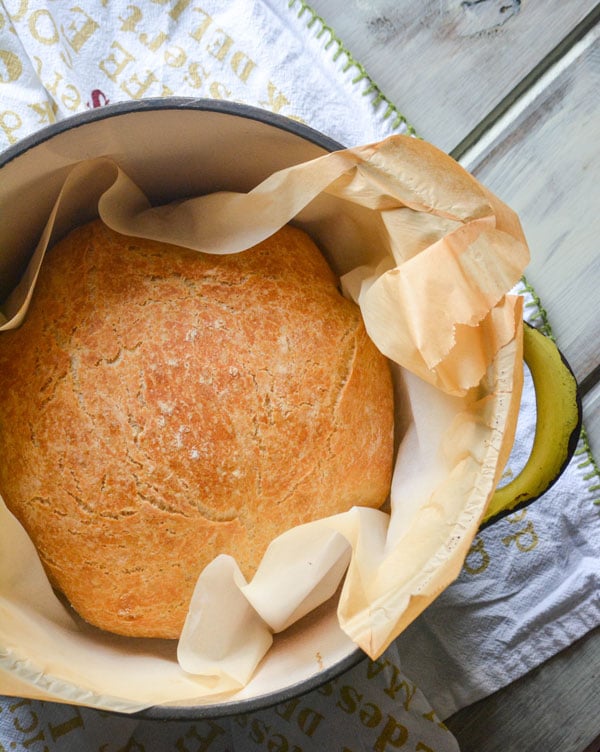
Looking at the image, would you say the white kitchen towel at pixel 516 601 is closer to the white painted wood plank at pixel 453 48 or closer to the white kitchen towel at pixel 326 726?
the white kitchen towel at pixel 326 726

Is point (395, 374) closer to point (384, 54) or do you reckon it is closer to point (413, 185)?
point (413, 185)

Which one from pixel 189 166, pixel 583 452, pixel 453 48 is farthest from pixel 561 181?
pixel 189 166

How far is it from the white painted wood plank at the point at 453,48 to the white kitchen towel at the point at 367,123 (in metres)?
0.03

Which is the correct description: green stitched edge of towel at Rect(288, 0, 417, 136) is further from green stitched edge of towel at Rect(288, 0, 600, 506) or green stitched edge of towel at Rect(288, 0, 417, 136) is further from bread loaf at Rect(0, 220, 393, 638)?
bread loaf at Rect(0, 220, 393, 638)

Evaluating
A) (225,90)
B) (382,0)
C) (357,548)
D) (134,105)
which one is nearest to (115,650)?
(357,548)

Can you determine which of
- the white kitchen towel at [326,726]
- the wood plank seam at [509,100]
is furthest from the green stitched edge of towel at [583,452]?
the white kitchen towel at [326,726]

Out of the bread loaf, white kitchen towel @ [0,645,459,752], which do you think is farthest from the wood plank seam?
white kitchen towel @ [0,645,459,752]

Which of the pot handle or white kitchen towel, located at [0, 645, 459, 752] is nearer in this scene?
the pot handle

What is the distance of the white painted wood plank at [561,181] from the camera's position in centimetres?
79

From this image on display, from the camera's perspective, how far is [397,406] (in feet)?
2.25

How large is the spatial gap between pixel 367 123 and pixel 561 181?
0.71ft

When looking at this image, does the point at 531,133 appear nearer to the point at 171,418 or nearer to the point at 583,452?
the point at 583,452

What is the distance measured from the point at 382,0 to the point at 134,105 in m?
0.40

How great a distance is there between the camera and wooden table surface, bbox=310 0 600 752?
79cm
